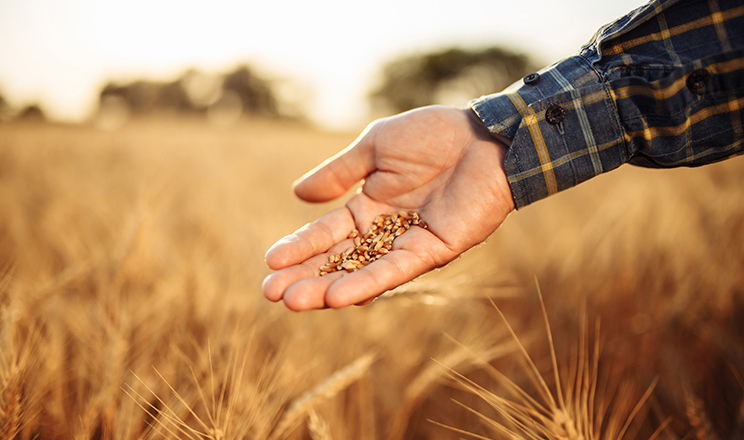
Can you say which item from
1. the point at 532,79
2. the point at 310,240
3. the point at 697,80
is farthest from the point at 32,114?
the point at 697,80

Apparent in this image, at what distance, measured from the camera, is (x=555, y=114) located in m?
1.06

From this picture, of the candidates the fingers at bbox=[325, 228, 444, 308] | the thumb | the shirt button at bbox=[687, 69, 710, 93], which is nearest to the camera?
the fingers at bbox=[325, 228, 444, 308]

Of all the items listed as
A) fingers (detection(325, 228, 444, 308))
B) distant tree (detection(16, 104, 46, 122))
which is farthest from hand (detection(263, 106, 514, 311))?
distant tree (detection(16, 104, 46, 122))

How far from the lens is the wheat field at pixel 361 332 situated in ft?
2.93

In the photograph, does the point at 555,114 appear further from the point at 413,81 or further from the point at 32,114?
→ the point at 413,81

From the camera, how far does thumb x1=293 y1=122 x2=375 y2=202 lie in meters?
1.29

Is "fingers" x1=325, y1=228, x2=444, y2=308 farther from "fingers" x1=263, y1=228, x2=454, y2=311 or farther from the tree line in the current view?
the tree line

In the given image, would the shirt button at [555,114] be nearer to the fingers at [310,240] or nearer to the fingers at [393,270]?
the fingers at [393,270]

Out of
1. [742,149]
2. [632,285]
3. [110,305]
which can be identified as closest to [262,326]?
[110,305]

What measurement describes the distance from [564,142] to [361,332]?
95 centimetres

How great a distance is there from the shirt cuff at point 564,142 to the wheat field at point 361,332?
34 centimetres

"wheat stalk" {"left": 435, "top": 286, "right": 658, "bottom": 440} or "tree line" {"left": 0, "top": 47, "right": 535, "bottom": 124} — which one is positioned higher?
Answer: "tree line" {"left": 0, "top": 47, "right": 535, "bottom": 124}

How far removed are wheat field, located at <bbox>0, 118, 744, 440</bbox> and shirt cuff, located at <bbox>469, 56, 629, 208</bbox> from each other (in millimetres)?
343

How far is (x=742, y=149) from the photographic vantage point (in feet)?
3.33
